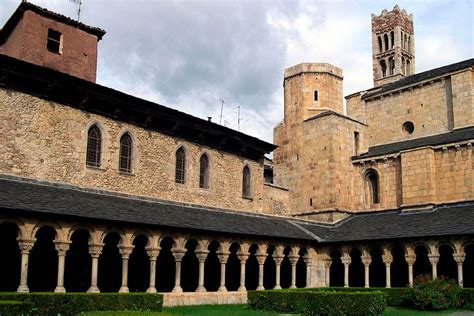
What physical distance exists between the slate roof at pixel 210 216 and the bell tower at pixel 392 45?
17.6m

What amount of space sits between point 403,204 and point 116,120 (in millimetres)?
17321

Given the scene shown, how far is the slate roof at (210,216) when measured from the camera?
19594 mm

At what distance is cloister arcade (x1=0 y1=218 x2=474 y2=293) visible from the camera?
20.5 metres

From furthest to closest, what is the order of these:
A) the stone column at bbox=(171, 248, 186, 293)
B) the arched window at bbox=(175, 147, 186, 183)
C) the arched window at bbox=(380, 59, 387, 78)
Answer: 1. the arched window at bbox=(380, 59, 387, 78)
2. the arched window at bbox=(175, 147, 186, 183)
3. the stone column at bbox=(171, 248, 186, 293)

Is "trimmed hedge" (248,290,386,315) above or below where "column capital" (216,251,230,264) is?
below

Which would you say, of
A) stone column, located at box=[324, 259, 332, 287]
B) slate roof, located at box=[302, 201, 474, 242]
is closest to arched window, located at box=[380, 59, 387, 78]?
slate roof, located at box=[302, 201, 474, 242]

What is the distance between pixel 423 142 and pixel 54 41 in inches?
864

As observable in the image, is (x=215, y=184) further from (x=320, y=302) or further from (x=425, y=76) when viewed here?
(x=425, y=76)

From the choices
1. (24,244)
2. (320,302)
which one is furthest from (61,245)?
(320,302)

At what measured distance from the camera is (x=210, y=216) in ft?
87.6

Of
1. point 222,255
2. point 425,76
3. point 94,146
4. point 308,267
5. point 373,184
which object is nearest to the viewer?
point 94,146

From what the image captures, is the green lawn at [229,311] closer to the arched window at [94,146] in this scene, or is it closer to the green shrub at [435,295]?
the green shrub at [435,295]

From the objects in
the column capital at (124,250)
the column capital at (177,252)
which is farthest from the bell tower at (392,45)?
the column capital at (124,250)

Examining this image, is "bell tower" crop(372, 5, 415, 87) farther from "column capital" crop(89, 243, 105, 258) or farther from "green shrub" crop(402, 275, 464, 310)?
"column capital" crop(89, 243, 105, 258)
